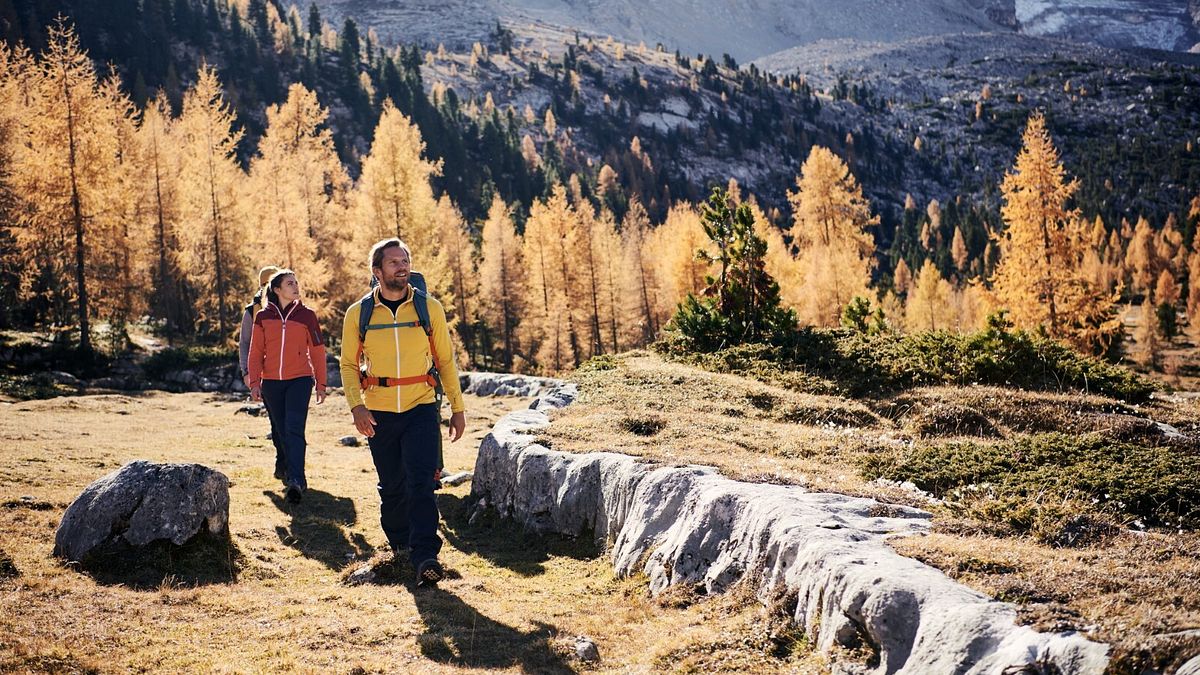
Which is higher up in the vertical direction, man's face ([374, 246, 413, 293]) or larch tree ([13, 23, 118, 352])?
larch tree ([13, 23, 118, 352])

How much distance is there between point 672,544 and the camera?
6.27m

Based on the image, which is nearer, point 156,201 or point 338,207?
point 156,201

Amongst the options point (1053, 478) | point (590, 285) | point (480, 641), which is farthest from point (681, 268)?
point (480, 641)

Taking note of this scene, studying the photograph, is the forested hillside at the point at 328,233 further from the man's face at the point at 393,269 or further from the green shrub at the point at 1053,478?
the man's face at the point at 393,269

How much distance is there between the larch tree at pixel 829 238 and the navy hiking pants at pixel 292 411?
1138 inches

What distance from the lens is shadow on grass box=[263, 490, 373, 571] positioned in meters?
7.51

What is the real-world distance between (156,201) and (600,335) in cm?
2475

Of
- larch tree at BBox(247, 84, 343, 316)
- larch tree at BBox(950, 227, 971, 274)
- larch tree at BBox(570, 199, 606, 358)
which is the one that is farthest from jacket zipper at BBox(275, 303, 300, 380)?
larch tree at BBox(950, 227, 971, 274)

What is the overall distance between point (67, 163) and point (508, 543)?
2737cm

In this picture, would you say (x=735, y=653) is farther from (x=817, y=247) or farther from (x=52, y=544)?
(x=817, y=247)

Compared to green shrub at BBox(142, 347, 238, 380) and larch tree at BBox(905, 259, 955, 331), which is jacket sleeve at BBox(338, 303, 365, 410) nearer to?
green shrub at BBox(142, 347, 238, 380)

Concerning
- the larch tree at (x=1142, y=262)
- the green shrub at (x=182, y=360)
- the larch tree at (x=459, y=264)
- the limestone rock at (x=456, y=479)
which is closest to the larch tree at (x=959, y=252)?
the larch tree at (x=1142, y=262)

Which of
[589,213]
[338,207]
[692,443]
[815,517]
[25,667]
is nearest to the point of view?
[25,667]

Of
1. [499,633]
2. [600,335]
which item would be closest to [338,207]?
[600,335]
